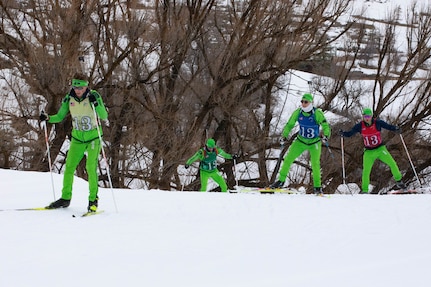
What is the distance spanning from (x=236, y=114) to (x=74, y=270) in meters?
14.8

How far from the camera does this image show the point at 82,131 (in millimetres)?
6047

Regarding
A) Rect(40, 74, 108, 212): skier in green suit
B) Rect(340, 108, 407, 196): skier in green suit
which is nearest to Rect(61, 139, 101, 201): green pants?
Rect(40, 74, 108, 212): skier in green suit

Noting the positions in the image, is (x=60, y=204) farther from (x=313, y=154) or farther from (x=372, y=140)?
(x=372, y=140)

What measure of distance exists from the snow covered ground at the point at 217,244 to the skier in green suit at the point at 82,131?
0.28 metres

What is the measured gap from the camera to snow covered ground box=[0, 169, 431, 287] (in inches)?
136

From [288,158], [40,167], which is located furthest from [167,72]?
[288,158]

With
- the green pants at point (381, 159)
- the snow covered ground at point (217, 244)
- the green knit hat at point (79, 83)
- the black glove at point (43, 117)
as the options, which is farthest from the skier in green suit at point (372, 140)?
the black glove at point (43, 117)

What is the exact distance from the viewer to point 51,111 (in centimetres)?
1486

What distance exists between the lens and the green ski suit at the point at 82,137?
5.98 m

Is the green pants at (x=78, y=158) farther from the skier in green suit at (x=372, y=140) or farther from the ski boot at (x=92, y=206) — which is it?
the skier in green suit at (x=372, y=140)

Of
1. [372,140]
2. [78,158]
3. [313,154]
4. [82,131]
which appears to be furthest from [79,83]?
[372,140]

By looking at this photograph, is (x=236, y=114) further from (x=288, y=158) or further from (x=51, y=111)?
(x=288, y=158)

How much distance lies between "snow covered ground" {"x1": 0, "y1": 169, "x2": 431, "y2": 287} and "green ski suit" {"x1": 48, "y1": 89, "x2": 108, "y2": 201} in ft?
1.35

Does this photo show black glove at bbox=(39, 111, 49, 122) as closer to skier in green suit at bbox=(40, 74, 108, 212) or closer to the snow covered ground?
skier in green suit at bbox=(40, 74, 108, 212)
